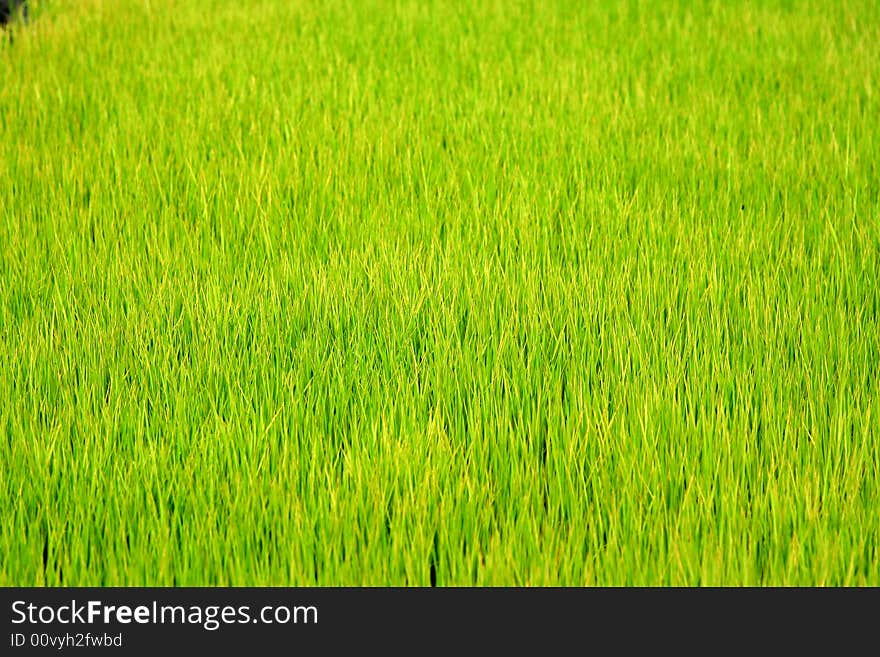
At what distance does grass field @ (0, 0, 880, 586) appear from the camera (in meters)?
1.75

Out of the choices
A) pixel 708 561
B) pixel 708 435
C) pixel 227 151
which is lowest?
pixel 708 561

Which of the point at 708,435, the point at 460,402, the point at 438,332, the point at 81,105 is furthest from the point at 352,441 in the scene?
the point at 81,105

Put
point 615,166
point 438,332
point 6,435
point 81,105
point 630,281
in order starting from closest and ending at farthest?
point 6,435 < point 438,332 < point 630,281 < point 615,166 < point 81,105

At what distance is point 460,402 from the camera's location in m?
2.08

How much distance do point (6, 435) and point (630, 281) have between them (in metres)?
1.57

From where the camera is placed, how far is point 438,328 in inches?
90.7

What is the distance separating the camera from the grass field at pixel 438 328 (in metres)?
1.75

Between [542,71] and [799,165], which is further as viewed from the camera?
[542,71]

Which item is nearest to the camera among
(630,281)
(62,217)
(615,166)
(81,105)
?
(630,281)

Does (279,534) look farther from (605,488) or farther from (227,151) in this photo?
(227,151)
